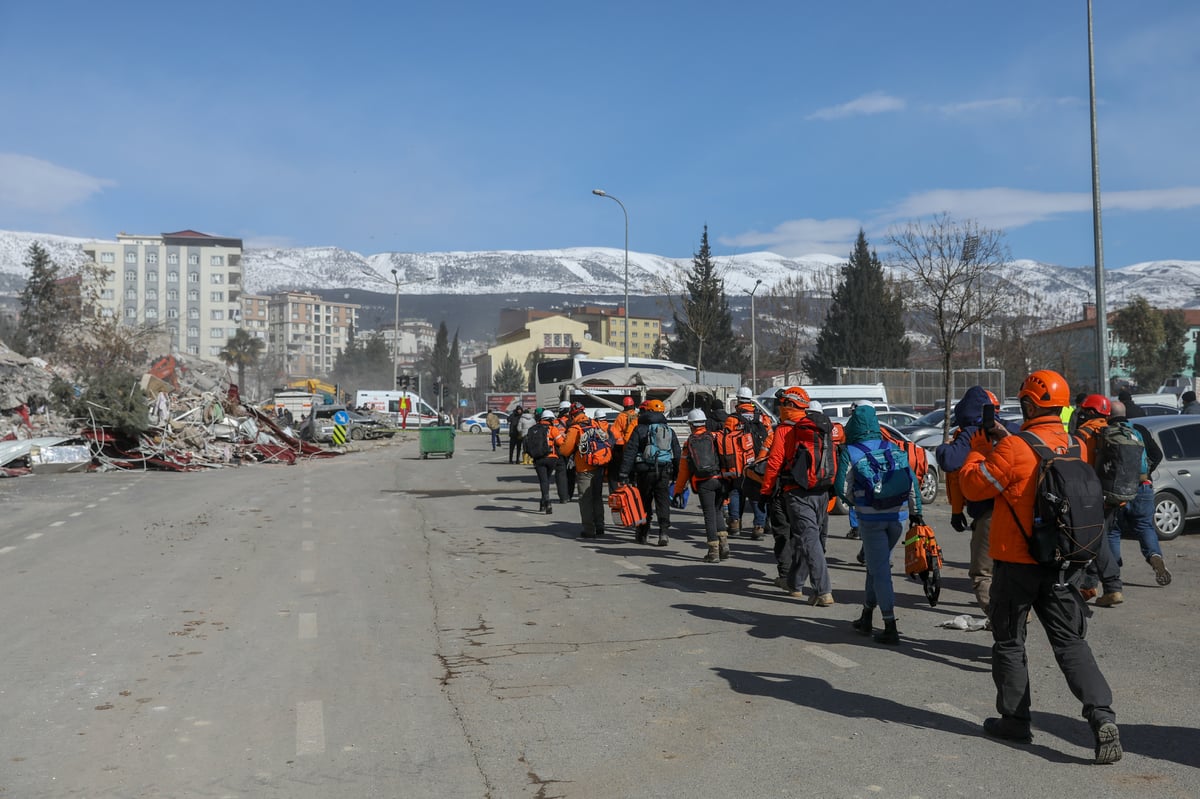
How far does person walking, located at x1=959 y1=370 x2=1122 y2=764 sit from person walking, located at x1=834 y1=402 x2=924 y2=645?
204 cm

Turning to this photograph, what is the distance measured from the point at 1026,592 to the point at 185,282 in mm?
160963

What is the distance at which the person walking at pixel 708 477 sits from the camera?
11078mm

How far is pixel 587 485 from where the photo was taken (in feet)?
43.7

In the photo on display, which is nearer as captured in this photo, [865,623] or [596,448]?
[865,623]

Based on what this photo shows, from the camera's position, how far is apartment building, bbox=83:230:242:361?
15188 cm

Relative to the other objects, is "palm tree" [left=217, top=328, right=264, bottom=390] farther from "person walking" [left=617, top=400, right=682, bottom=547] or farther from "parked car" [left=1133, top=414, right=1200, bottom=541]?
"parked car" [left=1133, top=414, right=1200, bottom=541]

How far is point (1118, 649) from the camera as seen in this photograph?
6.99 meters

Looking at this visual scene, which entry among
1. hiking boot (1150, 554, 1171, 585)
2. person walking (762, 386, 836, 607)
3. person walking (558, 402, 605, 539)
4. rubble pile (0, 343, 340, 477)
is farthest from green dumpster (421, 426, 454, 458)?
hiking boot (1150, 554, 1171, 585)

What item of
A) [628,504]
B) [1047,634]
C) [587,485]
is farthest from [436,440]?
[1047,634]

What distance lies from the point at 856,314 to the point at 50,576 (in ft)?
237

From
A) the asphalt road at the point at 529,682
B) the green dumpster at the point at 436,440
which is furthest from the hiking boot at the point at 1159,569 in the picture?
the green dumpster at the point at 436,440

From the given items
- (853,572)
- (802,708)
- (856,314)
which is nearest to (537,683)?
(802,708)

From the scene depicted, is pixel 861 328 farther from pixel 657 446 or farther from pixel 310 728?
pixel 310 728

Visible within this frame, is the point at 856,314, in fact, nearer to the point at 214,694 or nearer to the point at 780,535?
the point at 780,535
